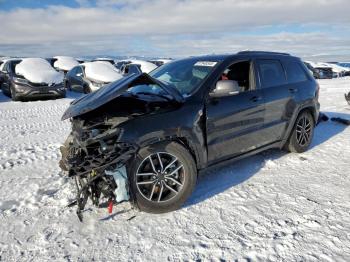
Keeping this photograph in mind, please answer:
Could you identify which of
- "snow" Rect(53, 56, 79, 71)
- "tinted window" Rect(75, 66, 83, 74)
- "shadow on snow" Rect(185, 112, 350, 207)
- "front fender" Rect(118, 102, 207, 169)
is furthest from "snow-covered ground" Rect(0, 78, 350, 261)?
"snow" Rect(53, 56, 79, 71)

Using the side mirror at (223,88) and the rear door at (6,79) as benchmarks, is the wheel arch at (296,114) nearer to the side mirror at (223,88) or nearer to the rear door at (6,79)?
the side mirror at (223,88)

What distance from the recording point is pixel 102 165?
10.3ft

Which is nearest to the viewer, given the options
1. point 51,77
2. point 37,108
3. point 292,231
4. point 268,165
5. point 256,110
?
point 292,231

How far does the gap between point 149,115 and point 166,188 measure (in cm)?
82

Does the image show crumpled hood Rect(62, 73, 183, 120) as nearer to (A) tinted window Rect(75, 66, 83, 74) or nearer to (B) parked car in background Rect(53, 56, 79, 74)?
(A) tinted window Rect(75, 66, 83, 74)

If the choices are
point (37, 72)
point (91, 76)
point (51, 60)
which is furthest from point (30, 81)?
point (51, 60)

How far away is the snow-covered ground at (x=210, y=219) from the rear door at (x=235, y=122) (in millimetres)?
479

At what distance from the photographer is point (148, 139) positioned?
10.9 ft

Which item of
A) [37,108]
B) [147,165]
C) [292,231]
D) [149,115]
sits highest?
[149,115]

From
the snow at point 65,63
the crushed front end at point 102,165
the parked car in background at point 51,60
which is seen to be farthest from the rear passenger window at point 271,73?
the parked car in background at point 51,60

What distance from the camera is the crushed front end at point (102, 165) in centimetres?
317

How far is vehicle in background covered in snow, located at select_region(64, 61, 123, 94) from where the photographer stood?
1294cm

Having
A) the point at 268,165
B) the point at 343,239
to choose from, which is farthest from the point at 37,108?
the point at 343,239

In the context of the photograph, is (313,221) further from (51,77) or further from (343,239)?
(51,77)
